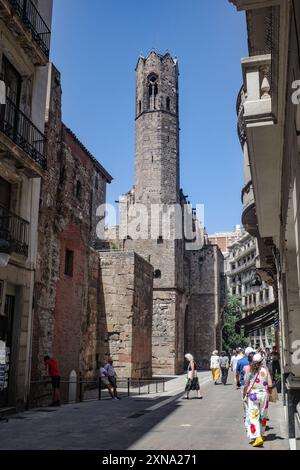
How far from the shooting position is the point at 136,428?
31.2ft

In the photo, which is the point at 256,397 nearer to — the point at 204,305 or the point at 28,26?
the point at 28,26

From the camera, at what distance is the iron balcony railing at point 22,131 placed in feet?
37.9

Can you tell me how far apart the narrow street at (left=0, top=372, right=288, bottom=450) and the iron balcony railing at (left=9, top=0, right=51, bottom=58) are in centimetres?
927

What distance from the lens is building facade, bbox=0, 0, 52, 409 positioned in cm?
1146

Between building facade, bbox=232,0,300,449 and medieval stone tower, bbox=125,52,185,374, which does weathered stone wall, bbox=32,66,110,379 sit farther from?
medieval stone tower, bbox=125,52,185,374

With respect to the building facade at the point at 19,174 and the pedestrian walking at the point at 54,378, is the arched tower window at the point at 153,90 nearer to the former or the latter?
the building facade at the point at 19,174

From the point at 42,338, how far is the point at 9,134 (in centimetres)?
591

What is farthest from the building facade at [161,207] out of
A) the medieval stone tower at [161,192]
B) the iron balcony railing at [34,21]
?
the iron balcony railing at [34,21]

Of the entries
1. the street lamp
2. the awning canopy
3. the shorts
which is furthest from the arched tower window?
the street lamp

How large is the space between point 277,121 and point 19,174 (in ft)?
26.9

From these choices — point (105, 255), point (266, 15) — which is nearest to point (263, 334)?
point (105, 255)

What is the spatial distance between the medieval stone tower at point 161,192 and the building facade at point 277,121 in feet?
84.9

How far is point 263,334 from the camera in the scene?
222ft
